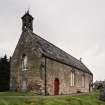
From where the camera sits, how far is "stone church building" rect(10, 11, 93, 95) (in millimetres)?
37062

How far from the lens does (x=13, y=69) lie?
42000mm

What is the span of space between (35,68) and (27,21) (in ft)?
29.7

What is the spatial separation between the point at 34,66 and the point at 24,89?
3.95 metres

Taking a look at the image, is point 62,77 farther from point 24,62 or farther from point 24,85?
point 24,85

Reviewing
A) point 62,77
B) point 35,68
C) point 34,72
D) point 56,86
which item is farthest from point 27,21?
point 56,86

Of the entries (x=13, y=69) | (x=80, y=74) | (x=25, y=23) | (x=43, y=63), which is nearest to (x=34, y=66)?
(x=43, y=63)

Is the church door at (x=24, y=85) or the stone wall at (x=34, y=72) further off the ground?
the stone wall at (x=34, y=72)

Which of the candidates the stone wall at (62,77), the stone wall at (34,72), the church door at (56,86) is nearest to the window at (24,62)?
the stone wall at (34,72)

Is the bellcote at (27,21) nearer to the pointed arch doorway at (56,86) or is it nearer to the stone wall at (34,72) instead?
the stone wall at (34,72)

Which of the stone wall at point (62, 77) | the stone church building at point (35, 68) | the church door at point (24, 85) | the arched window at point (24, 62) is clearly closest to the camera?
the stone church building at point (35, 68)

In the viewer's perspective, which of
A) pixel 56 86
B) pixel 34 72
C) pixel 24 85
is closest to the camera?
pixel 34 72

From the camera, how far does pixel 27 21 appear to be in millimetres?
42312

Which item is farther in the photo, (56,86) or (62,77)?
(62,77)

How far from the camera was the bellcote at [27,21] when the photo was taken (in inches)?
1660
